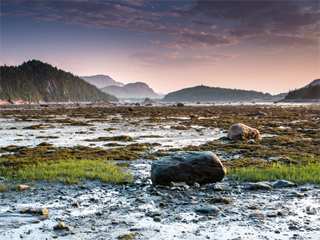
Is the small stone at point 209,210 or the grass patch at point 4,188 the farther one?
the grass patch at point 4,188

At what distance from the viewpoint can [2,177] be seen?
10.9 m

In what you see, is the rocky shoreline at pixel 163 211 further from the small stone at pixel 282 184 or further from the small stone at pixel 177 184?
the small stone at pixel 177 184

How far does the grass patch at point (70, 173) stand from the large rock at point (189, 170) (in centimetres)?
142

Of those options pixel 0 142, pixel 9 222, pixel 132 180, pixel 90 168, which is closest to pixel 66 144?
pixel 0 142

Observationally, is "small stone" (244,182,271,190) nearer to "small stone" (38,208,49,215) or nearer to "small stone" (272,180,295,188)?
"small stone" (272,180,295,188)

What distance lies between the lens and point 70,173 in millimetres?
11133

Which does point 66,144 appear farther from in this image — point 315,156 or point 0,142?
point 315,156

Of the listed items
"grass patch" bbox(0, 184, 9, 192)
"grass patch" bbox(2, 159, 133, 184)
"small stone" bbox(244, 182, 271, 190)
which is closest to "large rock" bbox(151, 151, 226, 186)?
"small stone" bbox(244, 182, 271, 190)

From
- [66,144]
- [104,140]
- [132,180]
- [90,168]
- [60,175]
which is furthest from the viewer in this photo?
[104,140]

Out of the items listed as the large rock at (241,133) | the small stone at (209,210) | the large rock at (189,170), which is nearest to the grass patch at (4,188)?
the large rock at (189,170)

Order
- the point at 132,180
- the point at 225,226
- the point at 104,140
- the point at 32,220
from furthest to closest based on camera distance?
1. the point at 104,140
2. the point at 132,180
3. the point at 32,220
4. the point at 225,226

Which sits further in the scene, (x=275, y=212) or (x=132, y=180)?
(x=132, y=180)

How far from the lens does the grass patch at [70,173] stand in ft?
34.3

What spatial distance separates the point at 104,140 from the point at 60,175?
1101cm
